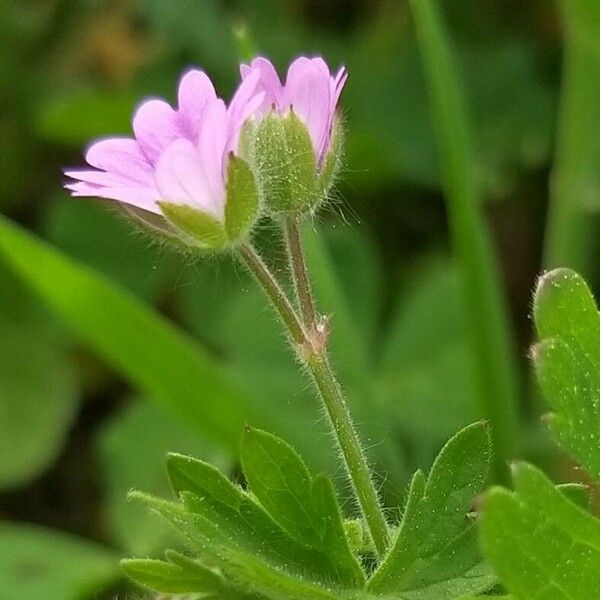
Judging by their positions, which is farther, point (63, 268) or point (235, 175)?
point (63, 268)

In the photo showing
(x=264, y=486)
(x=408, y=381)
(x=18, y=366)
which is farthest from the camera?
(x=18, y=366)

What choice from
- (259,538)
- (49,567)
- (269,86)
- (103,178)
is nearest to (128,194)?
(103,178)

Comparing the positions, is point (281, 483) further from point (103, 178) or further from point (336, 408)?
point (103, 178)

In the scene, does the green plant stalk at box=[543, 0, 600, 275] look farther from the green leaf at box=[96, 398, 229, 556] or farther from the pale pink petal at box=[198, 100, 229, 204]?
the pale pink petal at box=[198, 100, 229, 204]

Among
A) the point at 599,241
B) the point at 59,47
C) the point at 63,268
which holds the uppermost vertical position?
the point at 59,47

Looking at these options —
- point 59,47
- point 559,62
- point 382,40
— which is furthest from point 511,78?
point 59,47

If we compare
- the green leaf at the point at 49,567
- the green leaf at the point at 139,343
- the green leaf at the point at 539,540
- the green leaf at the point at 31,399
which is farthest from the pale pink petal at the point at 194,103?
the green leaf at the point at 31,399

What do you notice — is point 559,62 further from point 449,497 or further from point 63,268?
point 449,497

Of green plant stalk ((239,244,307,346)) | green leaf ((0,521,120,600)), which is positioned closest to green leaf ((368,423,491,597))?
green plant stalk ((239,244,307,346))
